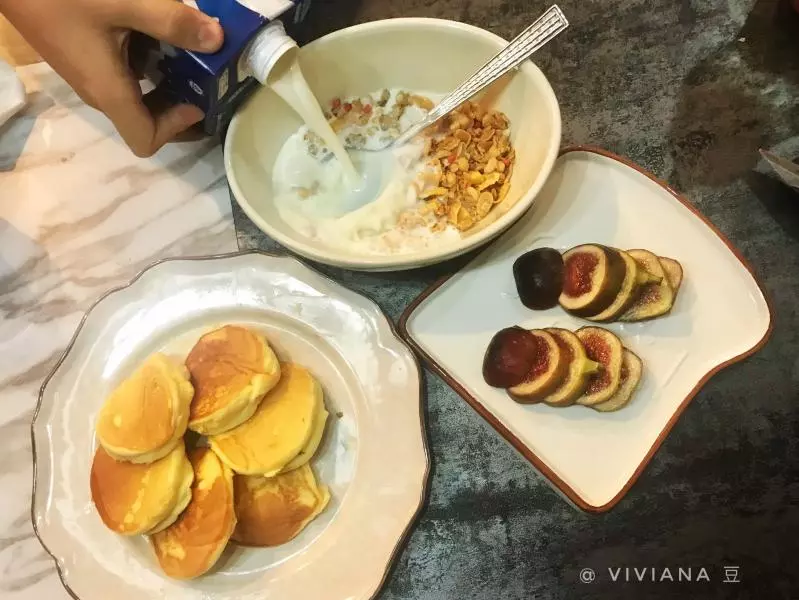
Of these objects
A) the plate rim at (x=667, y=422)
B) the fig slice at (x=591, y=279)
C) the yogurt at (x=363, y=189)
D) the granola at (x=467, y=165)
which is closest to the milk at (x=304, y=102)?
the yogurt at (x=363, y=189)

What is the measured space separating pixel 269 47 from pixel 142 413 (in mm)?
475

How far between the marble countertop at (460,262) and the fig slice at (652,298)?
138 millimetres

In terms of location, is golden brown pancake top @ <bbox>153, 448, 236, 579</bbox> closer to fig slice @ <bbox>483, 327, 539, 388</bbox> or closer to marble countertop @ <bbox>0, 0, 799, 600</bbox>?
marble countertop @ <bbox>0, 0, 799, 600</bbox>

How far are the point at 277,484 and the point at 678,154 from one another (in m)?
0.77

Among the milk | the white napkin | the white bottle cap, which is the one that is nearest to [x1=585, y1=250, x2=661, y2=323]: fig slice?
the milk

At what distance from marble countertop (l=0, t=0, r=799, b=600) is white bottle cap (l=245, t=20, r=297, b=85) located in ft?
0.96

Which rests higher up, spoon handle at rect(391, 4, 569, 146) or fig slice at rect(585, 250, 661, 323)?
spoon handle at rect(391, 4, 569, 146)

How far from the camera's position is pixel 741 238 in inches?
37.9

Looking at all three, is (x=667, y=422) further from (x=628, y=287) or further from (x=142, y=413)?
(x=142, y=413)

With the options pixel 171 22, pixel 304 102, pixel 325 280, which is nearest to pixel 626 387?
Answer: pixel 325 280

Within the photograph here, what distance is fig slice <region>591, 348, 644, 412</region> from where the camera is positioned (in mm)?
857

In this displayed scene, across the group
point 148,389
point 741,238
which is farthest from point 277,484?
point 741,238

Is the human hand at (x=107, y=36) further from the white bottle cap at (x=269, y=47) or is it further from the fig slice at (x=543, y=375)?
the fig slice at (x=543, y=375)

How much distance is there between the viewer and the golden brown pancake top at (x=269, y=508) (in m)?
0.84
